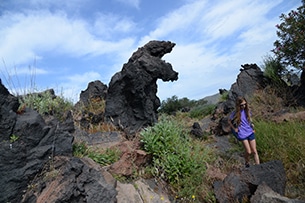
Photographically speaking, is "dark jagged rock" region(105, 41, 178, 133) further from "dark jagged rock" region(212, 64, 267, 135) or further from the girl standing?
"dark jagged rock" region(212, 64, 267, 135)

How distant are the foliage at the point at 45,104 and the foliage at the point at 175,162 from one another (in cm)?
267

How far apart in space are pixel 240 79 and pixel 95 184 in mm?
9385

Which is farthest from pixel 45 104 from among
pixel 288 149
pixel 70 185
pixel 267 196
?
pixel 288 149

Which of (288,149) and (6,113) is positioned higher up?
(6,113)

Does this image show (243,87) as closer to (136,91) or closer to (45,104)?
(136,91)

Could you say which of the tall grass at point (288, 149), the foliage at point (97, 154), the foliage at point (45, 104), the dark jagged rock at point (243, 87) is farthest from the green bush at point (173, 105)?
the foliage at point (97, 154)

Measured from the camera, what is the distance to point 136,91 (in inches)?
286

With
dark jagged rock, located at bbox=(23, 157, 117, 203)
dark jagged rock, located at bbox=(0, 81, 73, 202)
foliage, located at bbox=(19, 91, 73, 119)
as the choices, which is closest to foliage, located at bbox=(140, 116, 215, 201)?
dark jagged rock, located at bbox=(23, 157, 117, 203)

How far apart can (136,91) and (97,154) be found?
8.85 ft

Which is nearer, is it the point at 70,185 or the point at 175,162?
the point at 70,185

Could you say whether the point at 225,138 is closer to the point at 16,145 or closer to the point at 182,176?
the point at 182,176

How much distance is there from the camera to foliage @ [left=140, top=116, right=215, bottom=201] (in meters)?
4.47

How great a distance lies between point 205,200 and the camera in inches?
163

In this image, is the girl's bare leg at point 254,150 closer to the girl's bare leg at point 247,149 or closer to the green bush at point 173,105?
the girl's bare leg at point 247,149
